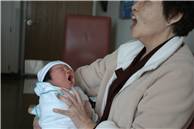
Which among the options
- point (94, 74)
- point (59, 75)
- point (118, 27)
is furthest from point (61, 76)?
point (118, 27)

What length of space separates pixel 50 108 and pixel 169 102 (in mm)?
575

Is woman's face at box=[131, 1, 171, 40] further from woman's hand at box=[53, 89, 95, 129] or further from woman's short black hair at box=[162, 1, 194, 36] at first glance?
woman's hand at box=[53, 89, 95, 129]

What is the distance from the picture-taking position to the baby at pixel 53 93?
1456mm

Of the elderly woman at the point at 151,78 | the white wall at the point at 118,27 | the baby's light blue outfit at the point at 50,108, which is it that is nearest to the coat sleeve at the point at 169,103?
the elderly woman at the point at 151,78

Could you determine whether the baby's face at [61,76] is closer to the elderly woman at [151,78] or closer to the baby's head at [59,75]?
the baby's head at [59,75]

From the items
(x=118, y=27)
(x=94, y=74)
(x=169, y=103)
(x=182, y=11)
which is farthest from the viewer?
(x=118, y=27)

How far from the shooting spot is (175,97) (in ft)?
3.67

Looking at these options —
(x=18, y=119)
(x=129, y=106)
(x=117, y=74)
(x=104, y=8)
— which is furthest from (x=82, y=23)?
(x=129, y=106)

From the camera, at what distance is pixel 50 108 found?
1.48m

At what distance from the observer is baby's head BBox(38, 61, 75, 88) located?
5.17 ft

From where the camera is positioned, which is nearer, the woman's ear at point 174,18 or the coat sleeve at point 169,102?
the coat sleeve at point 169,102

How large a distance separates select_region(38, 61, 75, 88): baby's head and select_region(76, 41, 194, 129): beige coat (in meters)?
0.36

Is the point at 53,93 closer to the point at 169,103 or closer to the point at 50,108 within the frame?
the point at 50,108

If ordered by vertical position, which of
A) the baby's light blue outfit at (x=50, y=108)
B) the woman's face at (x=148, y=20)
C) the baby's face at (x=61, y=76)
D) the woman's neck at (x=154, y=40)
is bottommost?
the baby's light blue outfit at (x=50, y=108)
